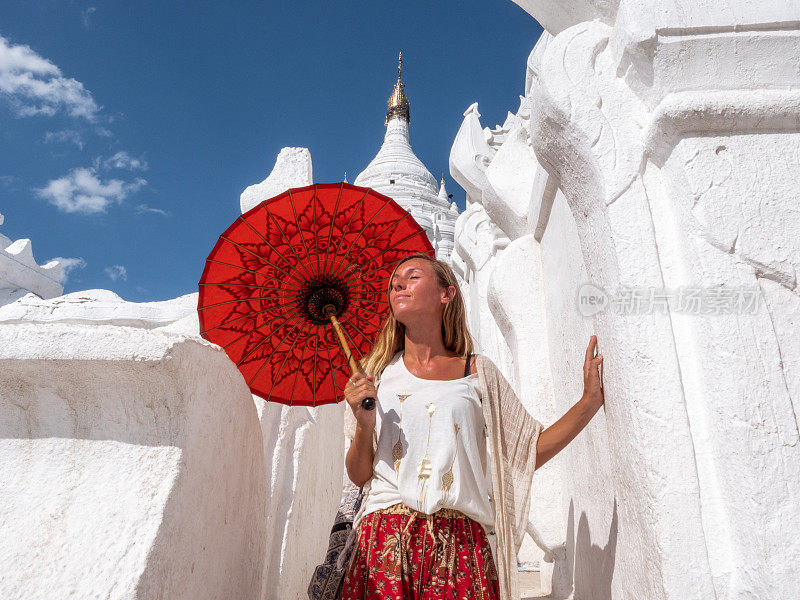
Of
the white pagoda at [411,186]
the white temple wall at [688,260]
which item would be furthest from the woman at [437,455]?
the white pagoda at [411,186]

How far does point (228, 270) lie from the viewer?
272 centimetres

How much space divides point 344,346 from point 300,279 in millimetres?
551

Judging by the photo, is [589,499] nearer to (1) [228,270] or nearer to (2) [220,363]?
(2) [220,363]

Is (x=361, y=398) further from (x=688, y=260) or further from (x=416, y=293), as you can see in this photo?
(x=688, y=260)

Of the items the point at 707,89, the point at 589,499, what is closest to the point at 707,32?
the point at 707,89

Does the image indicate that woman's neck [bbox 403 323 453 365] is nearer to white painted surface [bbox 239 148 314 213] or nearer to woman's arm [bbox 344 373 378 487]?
woman's arm [bbox 344 373 378 487]

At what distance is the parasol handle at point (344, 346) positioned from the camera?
1.83 metres

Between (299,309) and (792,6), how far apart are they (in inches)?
90.5

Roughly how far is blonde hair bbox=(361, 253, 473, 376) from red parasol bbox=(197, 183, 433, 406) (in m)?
0.47

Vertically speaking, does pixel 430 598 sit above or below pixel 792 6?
below

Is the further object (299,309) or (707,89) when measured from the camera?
(299,309)

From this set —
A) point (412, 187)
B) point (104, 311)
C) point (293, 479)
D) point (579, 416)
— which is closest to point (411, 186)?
point (412, 187)

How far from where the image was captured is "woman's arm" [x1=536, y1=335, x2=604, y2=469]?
6.16 ft

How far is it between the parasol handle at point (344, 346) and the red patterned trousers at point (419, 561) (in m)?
0.35
